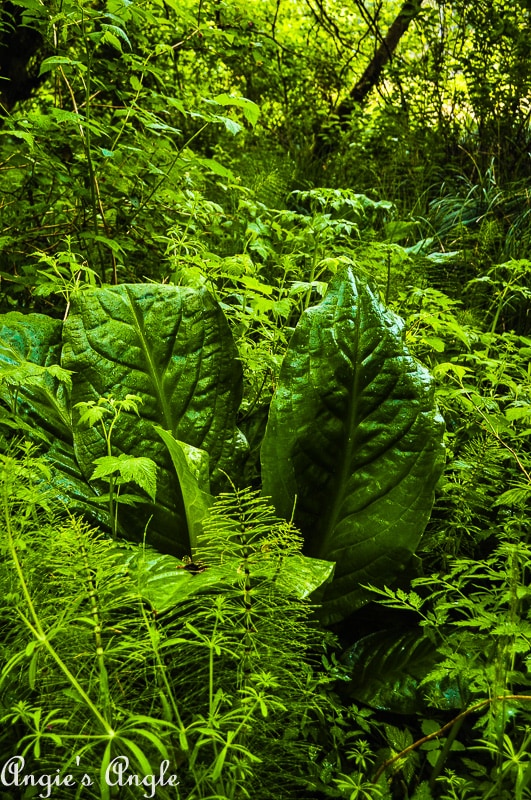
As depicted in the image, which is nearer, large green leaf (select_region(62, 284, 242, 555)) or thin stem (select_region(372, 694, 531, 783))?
thin stem (select_region(372, 694, 531, 783))

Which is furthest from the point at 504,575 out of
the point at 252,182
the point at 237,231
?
the point at 252,182

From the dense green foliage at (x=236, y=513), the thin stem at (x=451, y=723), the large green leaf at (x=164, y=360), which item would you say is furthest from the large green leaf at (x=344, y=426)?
the thin stem at (x=451, y=723)

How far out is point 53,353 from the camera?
→ 5.73ft

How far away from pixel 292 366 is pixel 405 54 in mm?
5412

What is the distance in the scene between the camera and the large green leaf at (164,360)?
62.8 inches

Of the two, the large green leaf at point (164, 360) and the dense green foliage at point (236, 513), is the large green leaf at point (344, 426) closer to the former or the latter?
the dense green foliage at point (236, 513)

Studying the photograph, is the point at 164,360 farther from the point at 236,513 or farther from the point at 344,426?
the point at 236,513

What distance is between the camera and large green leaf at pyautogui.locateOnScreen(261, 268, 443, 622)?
149cm

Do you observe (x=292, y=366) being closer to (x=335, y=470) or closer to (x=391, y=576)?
(x=335, y=470)

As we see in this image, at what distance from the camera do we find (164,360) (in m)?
1.64

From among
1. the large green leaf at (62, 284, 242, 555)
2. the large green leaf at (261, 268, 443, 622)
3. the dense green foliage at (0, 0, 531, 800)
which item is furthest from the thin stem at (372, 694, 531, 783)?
the large green leaf at (62, 284, 242, 555)

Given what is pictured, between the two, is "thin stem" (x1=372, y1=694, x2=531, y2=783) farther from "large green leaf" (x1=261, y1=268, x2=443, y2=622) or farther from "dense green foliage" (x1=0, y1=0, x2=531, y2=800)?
"large green leaf" (x1=261, y1=268, x2=443, y2=622)

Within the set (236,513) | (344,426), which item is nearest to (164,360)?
(344,426)

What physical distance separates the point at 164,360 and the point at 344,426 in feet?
1.66
